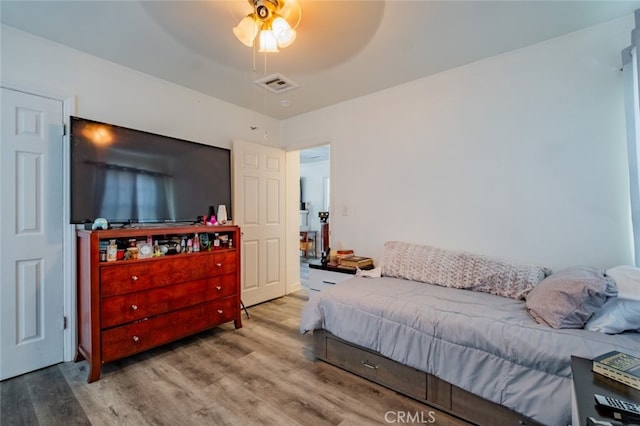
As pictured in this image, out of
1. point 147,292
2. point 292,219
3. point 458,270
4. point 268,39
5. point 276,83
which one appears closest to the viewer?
point 268,39

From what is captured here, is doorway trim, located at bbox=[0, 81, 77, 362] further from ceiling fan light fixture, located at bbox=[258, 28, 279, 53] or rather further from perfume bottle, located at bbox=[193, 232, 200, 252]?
ceiling fan light fixture, located at bbox=[258, 28, 279, 53]

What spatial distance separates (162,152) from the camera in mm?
2539

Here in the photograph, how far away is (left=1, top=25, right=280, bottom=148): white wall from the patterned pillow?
243 cm

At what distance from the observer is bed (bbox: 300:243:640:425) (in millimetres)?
1330

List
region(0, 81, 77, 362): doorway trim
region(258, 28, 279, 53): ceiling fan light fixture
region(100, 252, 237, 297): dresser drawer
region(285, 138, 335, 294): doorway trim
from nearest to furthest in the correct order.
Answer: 1. region(258, 28, 279, 53): ceiling fan light fixture
2. region(100, 252, 237, 297): dresser drawer
3. region(0, 81, 77, 362): doorway trim
4. region(285, 138, 335, 294): doorway trim

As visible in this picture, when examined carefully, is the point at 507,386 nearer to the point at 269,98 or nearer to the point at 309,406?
the point at 309,406

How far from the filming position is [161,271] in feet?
7.48

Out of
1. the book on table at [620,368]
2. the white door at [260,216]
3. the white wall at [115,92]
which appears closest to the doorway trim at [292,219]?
the white door at [260,216]

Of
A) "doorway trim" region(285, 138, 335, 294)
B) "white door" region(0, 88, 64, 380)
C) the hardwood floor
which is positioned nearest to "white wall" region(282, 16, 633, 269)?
"doorway trim" region(285, 138, 335, 294)

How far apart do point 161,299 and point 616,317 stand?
3.01 metres

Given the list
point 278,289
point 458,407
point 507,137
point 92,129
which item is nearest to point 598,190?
point 507,137

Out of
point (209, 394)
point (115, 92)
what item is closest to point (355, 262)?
point (209, 394)

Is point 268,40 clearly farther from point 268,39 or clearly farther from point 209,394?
point 209,394

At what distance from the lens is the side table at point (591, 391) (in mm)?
749
